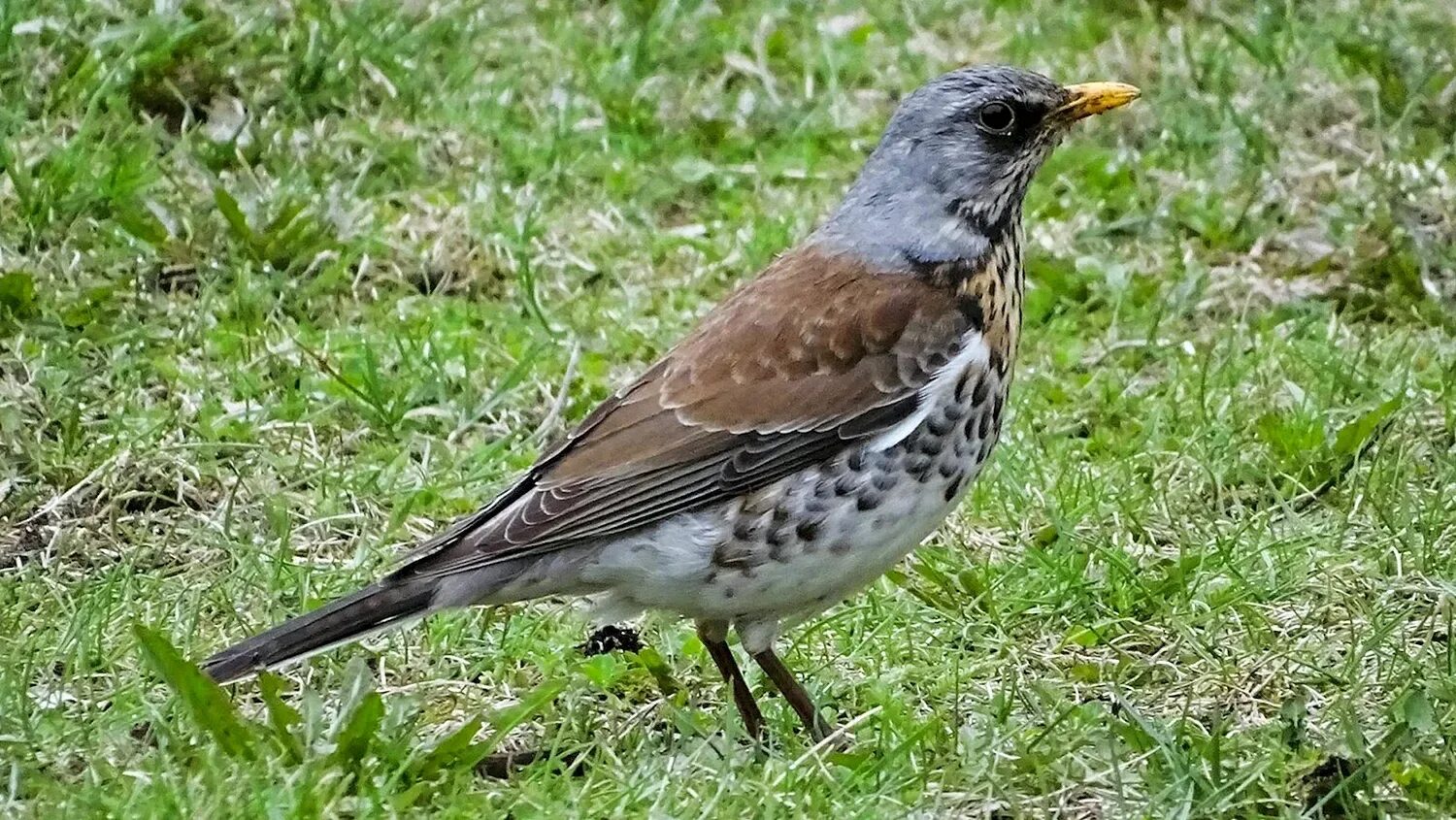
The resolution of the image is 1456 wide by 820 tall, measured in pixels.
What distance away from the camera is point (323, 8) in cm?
682

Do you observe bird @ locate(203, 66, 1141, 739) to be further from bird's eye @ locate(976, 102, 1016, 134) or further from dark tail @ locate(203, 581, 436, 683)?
bird's eye @ locate(976, 102, 1016, 134)

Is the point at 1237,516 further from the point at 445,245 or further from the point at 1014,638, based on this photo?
the point at 445,245

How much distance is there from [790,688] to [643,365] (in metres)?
1.85

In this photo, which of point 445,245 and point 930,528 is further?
point 445,245

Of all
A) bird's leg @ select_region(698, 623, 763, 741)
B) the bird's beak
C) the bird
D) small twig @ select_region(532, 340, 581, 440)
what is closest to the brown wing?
the bird

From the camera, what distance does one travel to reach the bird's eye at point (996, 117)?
4.47 meters

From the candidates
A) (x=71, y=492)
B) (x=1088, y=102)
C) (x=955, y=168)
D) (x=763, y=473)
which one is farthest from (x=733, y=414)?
(x=71, y=492)

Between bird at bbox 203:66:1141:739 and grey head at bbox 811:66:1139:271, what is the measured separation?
0.05ft

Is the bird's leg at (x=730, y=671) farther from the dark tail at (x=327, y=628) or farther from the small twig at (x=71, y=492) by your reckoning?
the small twig at (x=71, y=492)

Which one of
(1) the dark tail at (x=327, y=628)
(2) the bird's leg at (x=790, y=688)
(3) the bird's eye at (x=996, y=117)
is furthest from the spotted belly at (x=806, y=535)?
(3) the bird's eye at (x=996, y=117)

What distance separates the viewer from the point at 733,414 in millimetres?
4125

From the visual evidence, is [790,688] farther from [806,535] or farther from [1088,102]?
[1088,102]

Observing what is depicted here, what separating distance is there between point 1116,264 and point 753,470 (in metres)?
2.57

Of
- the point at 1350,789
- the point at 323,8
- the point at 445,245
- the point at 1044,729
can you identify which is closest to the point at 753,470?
the point at 1044,729
